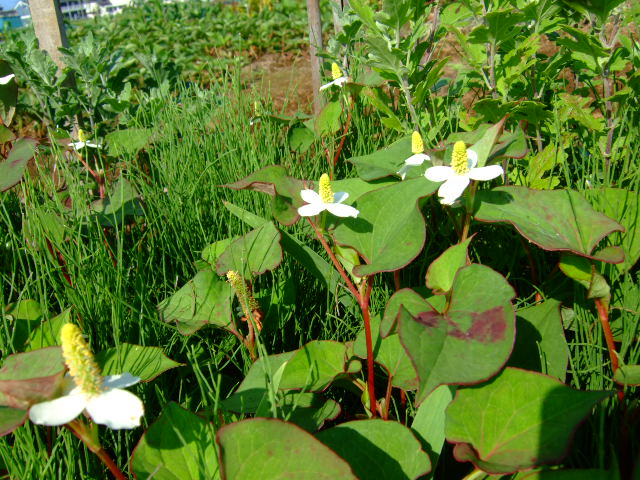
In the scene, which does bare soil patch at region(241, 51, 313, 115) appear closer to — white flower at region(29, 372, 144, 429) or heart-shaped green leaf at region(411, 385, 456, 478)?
heart-shaped green leaf at region(411, 385, 456, 478)

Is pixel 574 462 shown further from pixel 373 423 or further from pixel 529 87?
pixel 529 87

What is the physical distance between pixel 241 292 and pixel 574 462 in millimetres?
610

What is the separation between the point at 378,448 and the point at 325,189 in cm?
43

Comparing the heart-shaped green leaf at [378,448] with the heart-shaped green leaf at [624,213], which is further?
the heart-shaped green leaf at [624,213]

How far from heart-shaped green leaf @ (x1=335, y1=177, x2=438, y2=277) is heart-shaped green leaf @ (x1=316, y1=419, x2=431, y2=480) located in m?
0.24

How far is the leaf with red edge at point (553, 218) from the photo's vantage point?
913 mm

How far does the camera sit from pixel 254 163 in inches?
63.9

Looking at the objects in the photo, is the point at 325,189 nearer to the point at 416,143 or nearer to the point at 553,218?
the point at 416,143

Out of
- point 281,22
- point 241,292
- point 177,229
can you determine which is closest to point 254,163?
A: point 177,229

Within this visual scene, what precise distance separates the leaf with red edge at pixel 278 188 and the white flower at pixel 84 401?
0.50 meters

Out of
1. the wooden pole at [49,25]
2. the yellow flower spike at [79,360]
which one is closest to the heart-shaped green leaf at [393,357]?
the yellow flower spike at [79,360]

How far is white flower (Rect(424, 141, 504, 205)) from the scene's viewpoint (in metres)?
0.91

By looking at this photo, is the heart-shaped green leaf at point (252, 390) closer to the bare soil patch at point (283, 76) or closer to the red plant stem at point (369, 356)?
the red plant stem at point (369, 356)

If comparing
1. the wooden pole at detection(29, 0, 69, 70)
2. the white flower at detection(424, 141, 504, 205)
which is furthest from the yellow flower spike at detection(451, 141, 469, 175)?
the wooden pole at detection(29, 0, 69, 70)
